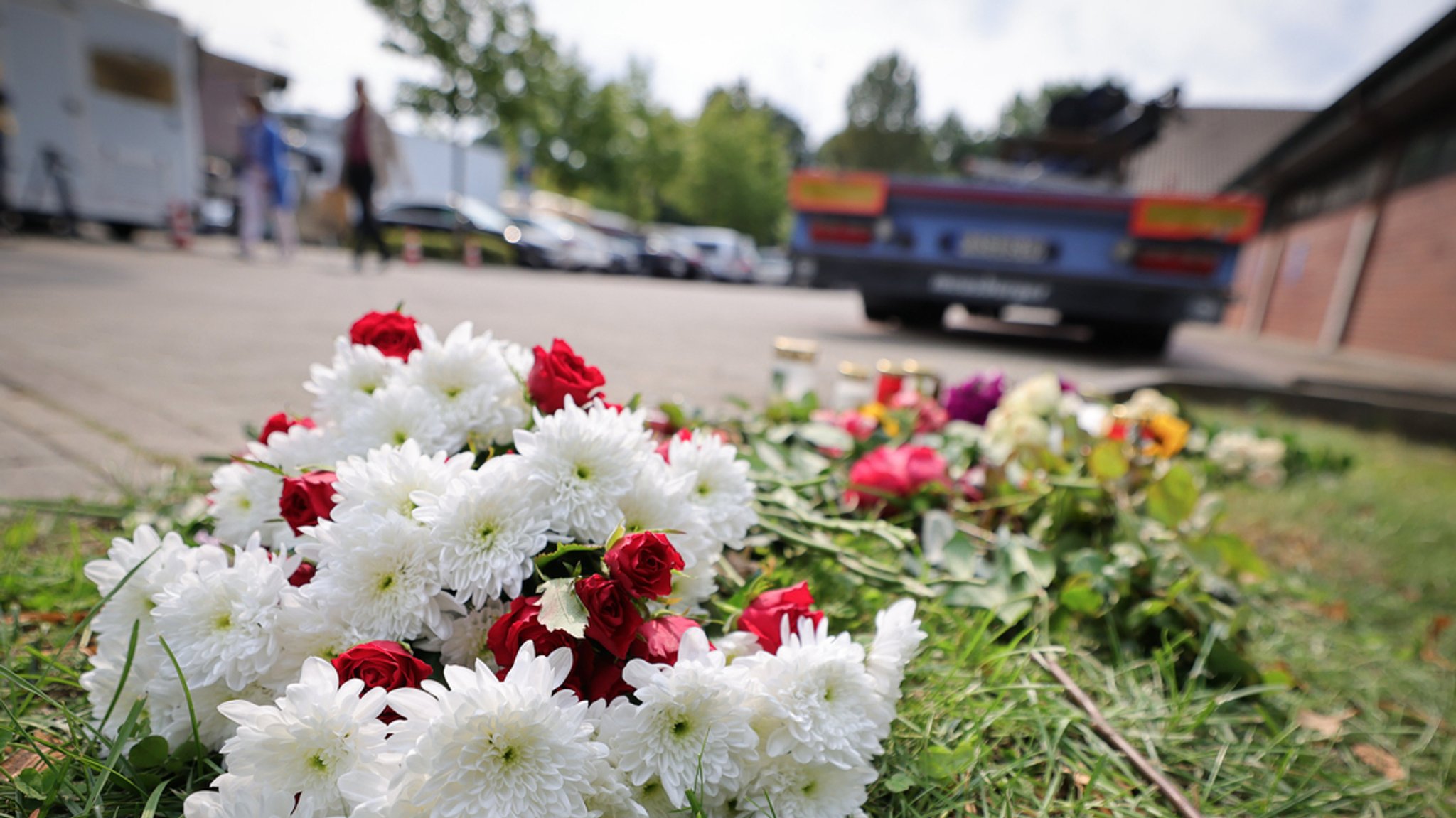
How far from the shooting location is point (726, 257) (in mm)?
25078

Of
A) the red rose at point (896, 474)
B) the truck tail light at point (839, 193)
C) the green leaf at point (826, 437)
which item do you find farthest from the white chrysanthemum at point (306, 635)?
the truck tail light at point (839, 193)

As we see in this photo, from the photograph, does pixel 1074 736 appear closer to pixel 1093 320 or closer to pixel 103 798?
pixel 103 798

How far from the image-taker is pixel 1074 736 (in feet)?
3.67

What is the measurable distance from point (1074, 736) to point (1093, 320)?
6.76 m

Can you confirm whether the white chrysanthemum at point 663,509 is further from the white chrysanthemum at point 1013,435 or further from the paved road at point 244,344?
the white chrysanthemum at point 1013,435

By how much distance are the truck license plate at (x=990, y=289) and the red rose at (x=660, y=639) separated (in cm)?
595

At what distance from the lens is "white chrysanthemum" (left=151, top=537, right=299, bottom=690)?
76 centimetres

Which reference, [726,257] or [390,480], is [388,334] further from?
[726,257]

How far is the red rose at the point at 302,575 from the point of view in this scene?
34.4 inches

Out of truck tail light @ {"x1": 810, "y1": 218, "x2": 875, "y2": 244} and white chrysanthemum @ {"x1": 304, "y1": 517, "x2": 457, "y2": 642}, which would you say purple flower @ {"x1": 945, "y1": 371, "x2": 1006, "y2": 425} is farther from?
truck tail light @ {"x1": 810, "y1": 218, "x2": 875, "y2": 244}

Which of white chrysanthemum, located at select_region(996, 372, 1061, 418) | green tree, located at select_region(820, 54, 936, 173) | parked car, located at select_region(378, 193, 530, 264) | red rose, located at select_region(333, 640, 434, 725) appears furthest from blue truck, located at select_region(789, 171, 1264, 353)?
parked car, located at select_region(378, 193, 530, 264)

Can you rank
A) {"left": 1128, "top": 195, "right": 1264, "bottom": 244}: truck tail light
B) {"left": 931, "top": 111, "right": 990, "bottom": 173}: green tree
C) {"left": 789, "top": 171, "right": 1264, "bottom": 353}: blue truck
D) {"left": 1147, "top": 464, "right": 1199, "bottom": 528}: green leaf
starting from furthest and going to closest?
{"left": 931, "top": 111, "right": 990, "bottom": 173}: green tree, {"left": 789, "top": 171, "right": 1264, "bottom": 353}: blue truck, {"left": 1128, "top": 195, "right": 1264, "bottom": 244}: truck tail light, {"left": 1147, "top": 464, "right": 1199, "bottom": 528}: green leaf

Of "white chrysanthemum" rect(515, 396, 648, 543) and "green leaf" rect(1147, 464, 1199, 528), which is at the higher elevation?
"white chrysanthemum" rect(515, 396, 648, 543)

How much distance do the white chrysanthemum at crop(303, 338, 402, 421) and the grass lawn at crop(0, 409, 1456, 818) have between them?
415 mm
